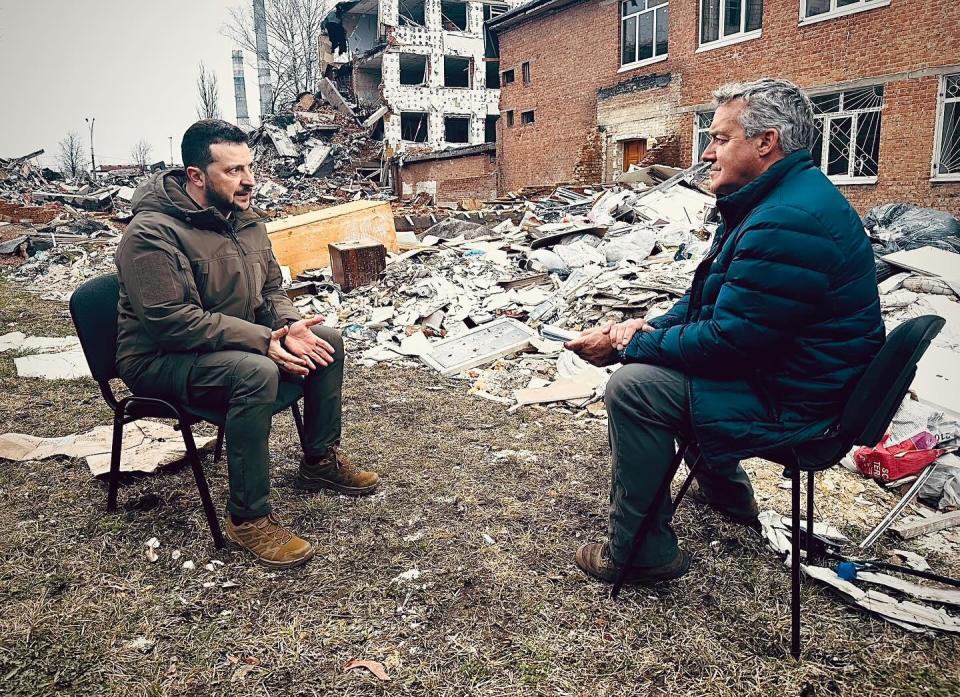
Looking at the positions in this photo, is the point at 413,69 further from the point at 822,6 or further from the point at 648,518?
the point at 648,518

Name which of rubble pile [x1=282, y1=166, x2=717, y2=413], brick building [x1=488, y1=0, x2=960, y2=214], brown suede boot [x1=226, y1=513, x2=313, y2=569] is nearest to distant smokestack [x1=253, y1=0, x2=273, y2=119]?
brick building [x1=488, y1=0, x2=960, y2=214]

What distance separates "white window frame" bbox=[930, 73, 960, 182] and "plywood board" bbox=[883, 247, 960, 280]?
23.2 ft

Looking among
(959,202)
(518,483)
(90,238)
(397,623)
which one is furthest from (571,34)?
(397,623)

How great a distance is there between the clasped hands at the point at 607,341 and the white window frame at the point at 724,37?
15.1 metres

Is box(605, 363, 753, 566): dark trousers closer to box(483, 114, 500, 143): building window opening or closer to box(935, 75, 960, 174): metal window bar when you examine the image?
box(935, 75, 960, 174): metal window bar

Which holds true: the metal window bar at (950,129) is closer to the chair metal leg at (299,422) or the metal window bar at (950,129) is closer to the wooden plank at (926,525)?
the wooden plank at (926,525)

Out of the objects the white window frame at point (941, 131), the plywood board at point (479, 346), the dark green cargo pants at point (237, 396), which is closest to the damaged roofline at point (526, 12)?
the white window frame at point (941, 131)

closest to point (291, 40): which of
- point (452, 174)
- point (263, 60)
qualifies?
point (263, 60)

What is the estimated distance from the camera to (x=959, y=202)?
11.6 m

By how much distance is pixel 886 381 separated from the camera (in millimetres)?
1888

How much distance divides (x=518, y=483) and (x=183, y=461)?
1.96 m

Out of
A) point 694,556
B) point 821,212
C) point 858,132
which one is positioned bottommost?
point 694,556

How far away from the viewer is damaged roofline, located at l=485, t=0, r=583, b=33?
766 inches

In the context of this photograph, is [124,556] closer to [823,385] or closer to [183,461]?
[183,461]
